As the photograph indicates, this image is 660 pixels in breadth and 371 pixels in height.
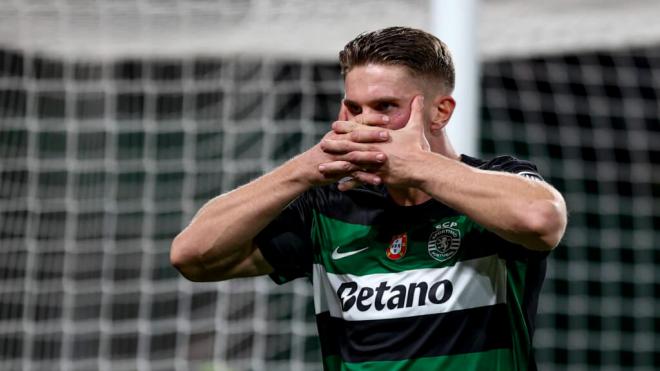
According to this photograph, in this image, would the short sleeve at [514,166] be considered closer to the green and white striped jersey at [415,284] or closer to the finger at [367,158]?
the green and white striped jersey at [415,284]

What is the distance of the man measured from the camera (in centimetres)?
193

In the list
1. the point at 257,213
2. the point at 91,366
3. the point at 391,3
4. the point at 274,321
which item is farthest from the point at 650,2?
the point at 91,366

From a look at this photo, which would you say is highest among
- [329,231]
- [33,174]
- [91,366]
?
[329,231]

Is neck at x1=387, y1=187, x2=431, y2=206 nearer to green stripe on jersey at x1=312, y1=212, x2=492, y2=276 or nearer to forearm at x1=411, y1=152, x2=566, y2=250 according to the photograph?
green stripe on jersey at x1=312, y1=212, x2=492, y2=276

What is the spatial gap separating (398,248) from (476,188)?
272 mm

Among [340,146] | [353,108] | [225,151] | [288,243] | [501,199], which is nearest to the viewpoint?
[501,199]

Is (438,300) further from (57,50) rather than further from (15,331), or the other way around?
(15,331)

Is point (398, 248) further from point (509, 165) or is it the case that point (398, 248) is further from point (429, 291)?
point (509, 165)

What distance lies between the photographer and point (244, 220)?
2072mm

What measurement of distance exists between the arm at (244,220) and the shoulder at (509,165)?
28 centimetres

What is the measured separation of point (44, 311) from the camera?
632 centimetres

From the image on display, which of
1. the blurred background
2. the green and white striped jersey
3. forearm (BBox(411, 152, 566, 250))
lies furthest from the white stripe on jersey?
the blurred background

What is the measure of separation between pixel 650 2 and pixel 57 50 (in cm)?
298

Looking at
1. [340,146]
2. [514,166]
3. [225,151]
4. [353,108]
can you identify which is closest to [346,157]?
[340,146]
